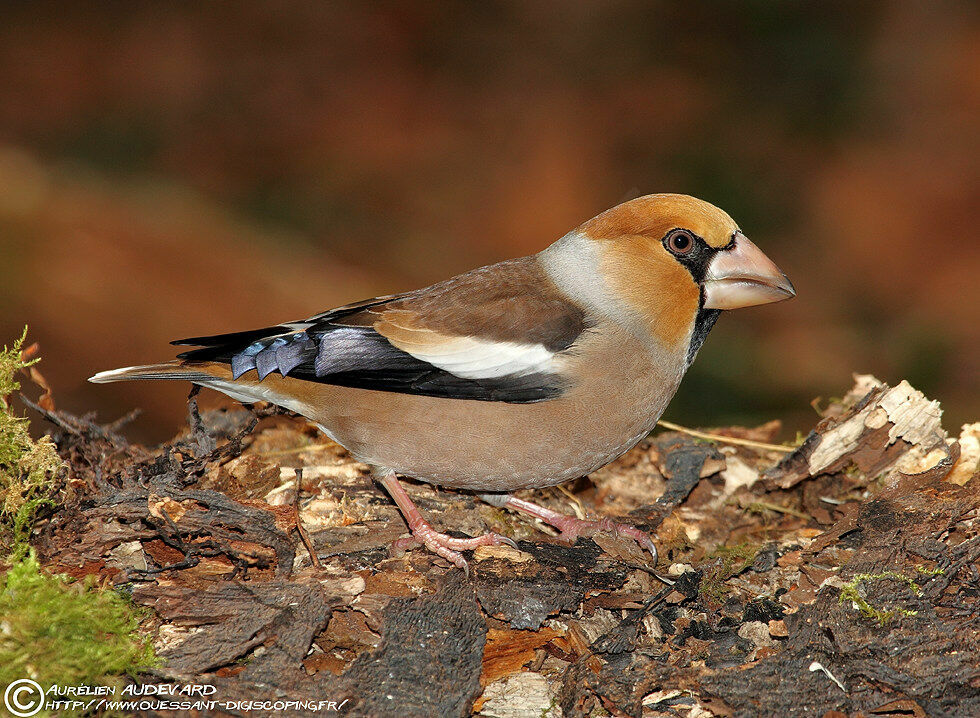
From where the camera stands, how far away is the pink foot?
3.24 meters

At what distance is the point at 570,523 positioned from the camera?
135 inches

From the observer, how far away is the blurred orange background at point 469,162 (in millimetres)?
7078

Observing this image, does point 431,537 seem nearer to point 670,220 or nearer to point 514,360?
point 514,360

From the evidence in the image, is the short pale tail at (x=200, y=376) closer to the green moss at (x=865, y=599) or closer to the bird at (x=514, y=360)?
the bird at (x=514, y=360)

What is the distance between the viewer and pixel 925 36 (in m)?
8.33

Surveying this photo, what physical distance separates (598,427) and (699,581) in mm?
630

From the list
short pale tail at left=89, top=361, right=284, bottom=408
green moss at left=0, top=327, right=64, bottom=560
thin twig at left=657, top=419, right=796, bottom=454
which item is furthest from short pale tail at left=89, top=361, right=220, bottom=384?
thin twig at left=657, top=419, right=796, bottom=454

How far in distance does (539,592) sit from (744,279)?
4.65 ft

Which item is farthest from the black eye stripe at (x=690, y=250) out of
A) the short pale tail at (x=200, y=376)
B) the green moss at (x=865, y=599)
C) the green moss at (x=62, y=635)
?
the green moss at (x=62, y=635)

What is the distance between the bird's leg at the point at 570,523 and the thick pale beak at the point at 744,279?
3.06 feet

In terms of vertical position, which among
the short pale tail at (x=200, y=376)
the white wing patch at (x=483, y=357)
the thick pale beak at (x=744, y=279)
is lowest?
the short pale tail at (x=200, y=376)

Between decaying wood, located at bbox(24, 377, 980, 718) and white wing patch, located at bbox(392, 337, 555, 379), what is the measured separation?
633 millimetres

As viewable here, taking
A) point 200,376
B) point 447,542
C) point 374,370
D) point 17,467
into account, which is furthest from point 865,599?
point 17,467

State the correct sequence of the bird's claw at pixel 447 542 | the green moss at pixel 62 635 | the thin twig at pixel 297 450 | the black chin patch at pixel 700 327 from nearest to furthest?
the green moss at pixel 62 635
the bird's claw at pixel 447 542
the black chin patch at pixel 700 327
the thin twig at pixel 297 450
